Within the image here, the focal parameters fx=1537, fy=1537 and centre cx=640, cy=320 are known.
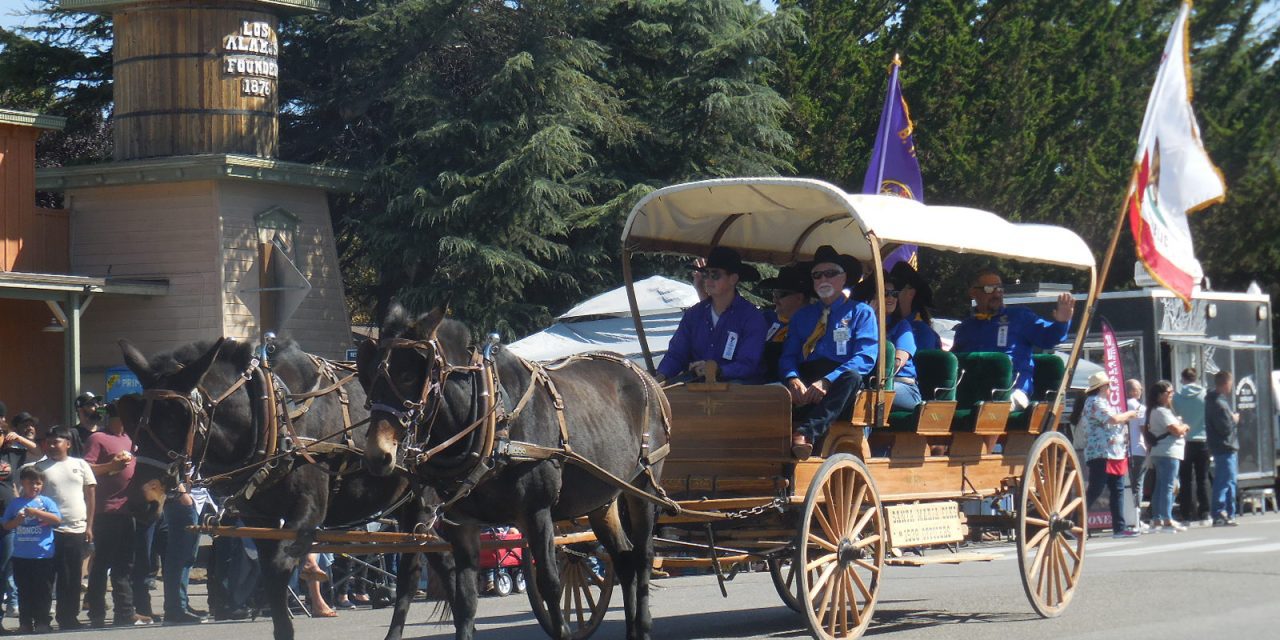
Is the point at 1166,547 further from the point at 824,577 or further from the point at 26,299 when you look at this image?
the point at 26,299

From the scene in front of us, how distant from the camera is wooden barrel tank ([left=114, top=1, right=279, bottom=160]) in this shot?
23625mm

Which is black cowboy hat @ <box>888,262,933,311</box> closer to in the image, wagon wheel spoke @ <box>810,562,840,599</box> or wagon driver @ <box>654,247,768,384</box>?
wagon driver @ <box>654,247,768,384</box>

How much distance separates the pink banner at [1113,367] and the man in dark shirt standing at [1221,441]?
1759 millimetres

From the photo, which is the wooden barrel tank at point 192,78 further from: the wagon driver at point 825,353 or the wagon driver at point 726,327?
the wagon driver at point 825,353

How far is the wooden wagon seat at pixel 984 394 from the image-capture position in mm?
10594

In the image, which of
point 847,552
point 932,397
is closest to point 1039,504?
point 932,397

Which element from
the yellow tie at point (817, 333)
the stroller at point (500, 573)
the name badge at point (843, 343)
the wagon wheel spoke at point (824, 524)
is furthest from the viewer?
the stroller at point (500, 573)

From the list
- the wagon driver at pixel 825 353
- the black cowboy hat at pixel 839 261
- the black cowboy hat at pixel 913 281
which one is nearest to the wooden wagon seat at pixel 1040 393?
the black cowboy hat at pixel 913 281

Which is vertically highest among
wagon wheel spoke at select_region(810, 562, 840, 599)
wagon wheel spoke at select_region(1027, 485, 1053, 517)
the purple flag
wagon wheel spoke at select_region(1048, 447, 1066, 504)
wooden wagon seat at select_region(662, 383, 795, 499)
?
the purple flag

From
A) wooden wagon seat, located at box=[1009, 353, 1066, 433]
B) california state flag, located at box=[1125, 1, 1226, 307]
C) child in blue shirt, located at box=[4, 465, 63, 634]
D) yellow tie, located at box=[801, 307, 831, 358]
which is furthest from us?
california state flag, located at box=[1125, 1, 1226, 307]

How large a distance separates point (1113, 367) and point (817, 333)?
34.7ft

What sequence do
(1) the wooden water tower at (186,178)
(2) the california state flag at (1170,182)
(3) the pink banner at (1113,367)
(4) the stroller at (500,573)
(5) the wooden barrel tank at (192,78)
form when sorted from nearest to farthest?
1. (2) the california state flag at (1170,182)
2. (4) the stroller at (500,573)
3. (3) the pink banner at (1113,367)
4. (1) the wooden water tower at (186,178)
5. (5) the wooden barrel tank at (192,78)

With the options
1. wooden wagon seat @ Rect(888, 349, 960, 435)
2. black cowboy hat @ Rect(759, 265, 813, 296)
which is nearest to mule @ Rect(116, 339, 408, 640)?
black cowboy hat @ Rect(759, 265, 813, 296)

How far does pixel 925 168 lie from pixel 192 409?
19407mm
